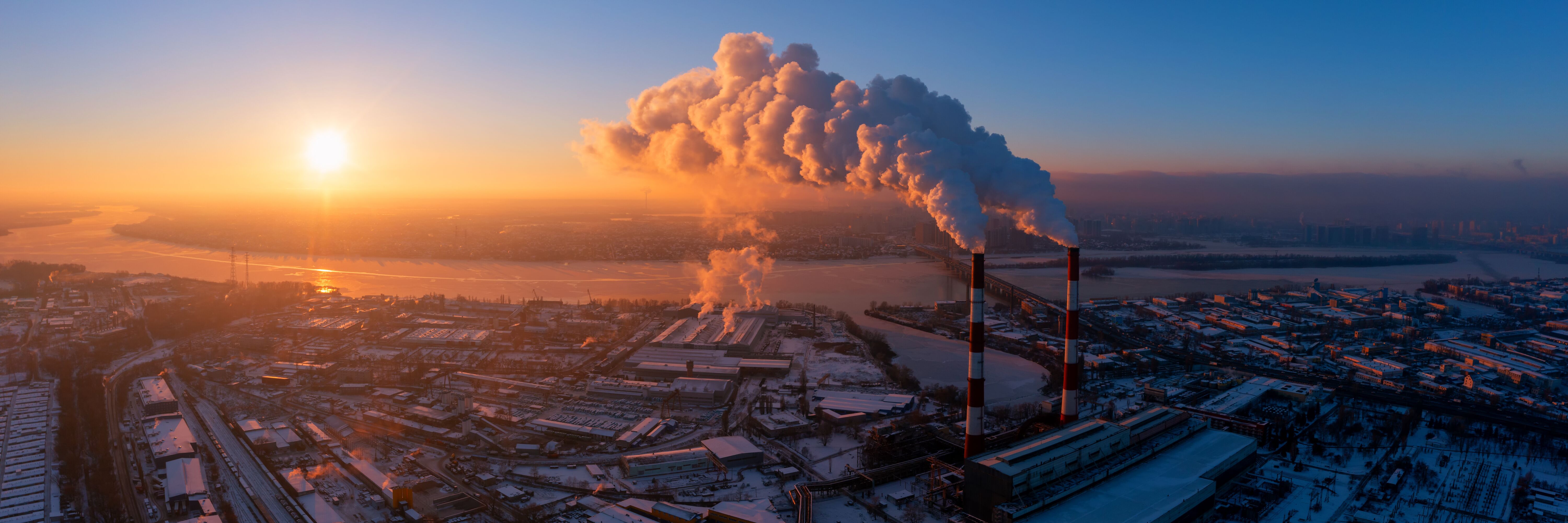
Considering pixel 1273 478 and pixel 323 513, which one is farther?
pixel 1273 478

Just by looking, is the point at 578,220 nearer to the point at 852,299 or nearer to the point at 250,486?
the point at 852,299

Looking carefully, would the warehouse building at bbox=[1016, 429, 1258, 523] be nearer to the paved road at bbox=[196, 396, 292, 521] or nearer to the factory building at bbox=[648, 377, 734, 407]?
the factory building at bbox=[648, 377, 734, 407]

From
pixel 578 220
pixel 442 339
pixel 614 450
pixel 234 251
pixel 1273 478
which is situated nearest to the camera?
pixel 1273 478

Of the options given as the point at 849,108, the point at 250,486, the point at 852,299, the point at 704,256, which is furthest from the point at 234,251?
the point at 849,108

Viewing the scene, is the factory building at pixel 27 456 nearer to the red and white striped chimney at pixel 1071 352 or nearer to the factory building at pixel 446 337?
the factory building at pixel 446 337

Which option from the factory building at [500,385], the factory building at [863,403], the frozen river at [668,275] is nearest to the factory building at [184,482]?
the factory building at [500,385]

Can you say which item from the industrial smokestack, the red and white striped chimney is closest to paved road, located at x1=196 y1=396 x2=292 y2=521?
the industrial smokestack
